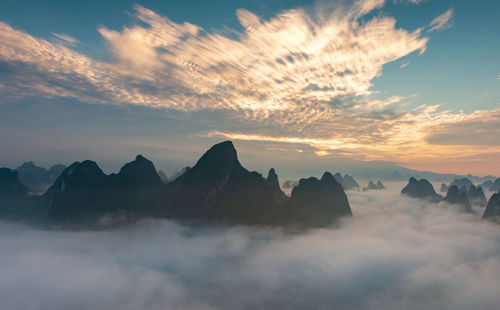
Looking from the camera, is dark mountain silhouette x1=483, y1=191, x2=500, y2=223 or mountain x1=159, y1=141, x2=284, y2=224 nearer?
mountain x1=159, y1=141, x2=284, y2=224

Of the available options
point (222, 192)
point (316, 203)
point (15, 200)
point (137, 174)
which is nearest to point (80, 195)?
point (137, 174)

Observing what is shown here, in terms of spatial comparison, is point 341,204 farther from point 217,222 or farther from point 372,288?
point 217,222

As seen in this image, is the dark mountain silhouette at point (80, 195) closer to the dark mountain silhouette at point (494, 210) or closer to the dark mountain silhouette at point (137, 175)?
the dark mountain silhouette at point (137, 175)

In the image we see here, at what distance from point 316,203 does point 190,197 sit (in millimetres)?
73412

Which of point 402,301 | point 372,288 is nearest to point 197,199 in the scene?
point 372,288

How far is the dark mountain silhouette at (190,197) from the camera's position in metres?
129

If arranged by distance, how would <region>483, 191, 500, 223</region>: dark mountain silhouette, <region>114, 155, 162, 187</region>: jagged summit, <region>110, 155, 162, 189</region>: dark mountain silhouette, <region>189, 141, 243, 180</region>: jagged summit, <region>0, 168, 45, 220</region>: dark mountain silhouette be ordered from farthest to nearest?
<region>483, 191, 500, 223</region>: dark mountain silhouette → <region>0, 168, 45, 220</region>: dark mountain silhouette → <region>114, 155, 162, 187</region>: jagged summit → <region>110, 155, 162, 189</region>: dark mountain silhouette → <region>189, 141, 243, 180</region>: jagged summit

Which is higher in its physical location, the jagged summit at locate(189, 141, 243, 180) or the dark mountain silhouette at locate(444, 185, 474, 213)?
the jagged summit at locate(189, 141, 243, 180)

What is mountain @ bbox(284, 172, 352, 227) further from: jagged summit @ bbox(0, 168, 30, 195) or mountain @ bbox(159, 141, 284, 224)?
jagged summit @ bbox(0, 168, 30, 195)

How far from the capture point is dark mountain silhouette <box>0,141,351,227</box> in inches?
5064

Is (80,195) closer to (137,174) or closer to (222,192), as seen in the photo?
(137,174)

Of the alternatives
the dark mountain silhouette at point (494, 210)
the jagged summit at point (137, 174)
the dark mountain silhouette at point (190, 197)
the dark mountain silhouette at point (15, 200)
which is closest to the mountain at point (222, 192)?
the dark mountain silhouette at point (190, 197)

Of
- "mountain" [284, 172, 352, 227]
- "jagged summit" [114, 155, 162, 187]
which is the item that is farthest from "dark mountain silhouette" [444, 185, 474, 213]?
"jagged summit" [114, 155, 162, 187]

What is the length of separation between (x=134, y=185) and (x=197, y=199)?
42.7 metres
